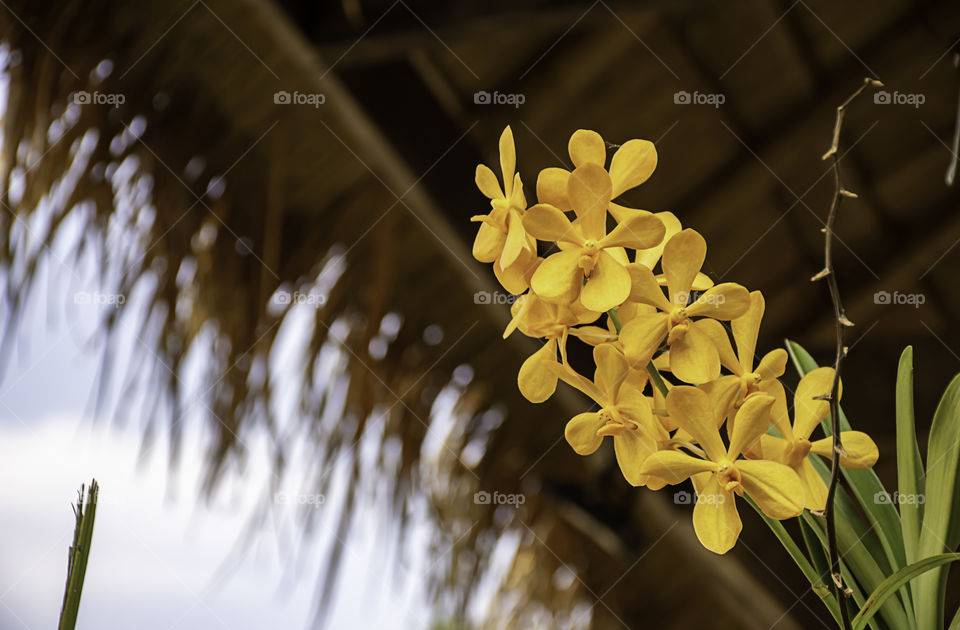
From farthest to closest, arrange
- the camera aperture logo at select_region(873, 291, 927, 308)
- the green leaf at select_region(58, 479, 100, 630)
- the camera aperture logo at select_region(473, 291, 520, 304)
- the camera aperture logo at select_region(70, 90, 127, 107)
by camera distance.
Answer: the camera aperture logo at select_region(70, 90, 127, 107), the camera aperture logo at select_region(473, 291, 520, 304), the camera aperture logo at select_region(873, 291, 927, 308), the green leaf at select_region(58, 479, 100, 630)

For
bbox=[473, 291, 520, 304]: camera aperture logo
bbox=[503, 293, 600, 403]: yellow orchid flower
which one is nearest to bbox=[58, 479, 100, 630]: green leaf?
bbox=[503, 293, 600, 403]: yellow orchid flower

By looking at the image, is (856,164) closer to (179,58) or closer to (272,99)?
(272,99)

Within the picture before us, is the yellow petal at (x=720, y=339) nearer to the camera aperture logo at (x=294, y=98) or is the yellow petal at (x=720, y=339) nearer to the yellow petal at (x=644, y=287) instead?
the yellow petal at (x=644, y=287)

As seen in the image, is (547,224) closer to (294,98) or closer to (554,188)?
(554,188)

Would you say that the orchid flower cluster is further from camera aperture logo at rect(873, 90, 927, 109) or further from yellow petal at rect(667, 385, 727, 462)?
camera aperture logo at rect(873, 90, 927, 109)

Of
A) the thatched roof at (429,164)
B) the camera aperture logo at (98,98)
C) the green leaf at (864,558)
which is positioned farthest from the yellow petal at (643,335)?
the camera aperture logo at (98,98)

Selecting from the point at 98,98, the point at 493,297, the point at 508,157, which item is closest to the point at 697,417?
the point at 508,157

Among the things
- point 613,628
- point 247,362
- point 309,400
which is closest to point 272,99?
point 247,362
